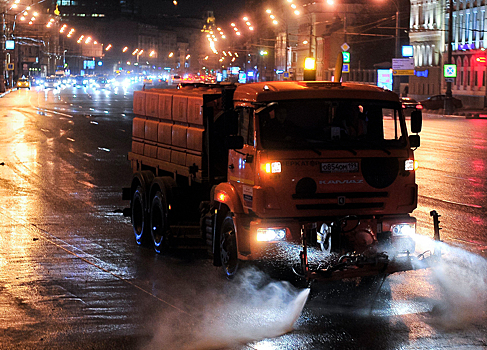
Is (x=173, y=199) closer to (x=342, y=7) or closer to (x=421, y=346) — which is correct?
(x=421, y=346)

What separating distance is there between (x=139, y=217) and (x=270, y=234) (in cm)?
418

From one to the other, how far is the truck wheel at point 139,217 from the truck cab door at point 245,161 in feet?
9.65

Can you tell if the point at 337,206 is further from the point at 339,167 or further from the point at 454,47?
the point at 454,47

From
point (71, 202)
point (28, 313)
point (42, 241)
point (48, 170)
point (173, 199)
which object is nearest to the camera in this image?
point (28, 313)

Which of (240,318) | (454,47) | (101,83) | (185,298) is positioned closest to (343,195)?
(240,318)

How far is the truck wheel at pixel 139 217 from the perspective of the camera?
11438 millimetres

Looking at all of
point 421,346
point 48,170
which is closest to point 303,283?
point 421,346

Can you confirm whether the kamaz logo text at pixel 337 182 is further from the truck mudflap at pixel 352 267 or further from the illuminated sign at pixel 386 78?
the illuminated sign at pixel 386 78

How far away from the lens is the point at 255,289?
28.7ft

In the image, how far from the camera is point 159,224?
35.7ft

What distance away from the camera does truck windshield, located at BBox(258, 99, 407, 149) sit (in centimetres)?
827

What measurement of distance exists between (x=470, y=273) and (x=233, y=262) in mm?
2888

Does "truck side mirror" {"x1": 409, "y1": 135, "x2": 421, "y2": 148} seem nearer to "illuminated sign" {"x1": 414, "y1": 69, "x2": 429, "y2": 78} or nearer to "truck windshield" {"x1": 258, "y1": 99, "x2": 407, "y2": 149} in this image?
"truck windshield" {"x1": 258, "y1": 99, "x2": 407, "y2": 149}

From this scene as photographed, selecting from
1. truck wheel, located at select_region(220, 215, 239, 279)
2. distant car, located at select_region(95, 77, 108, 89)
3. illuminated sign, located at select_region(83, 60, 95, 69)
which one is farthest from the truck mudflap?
illuminated sign, located at select_region(83, 60, 95, 69)
